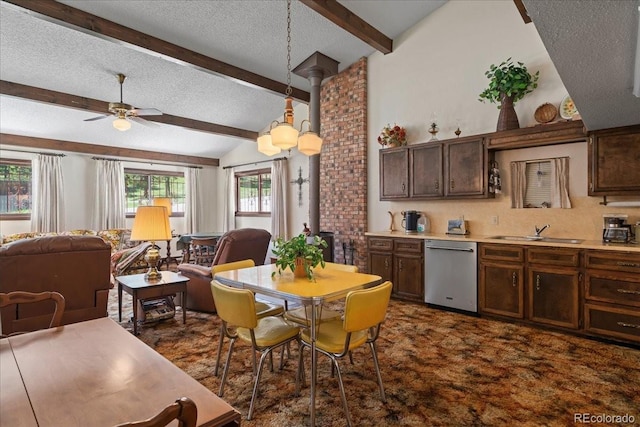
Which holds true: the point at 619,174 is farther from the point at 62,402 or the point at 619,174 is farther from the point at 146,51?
the point at 146,51

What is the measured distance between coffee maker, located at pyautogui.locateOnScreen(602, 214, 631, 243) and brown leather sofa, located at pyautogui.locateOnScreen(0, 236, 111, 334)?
16.5ft

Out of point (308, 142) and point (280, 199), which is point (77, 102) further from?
point (308, 142)

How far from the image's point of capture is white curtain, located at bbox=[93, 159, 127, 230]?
7.59 m

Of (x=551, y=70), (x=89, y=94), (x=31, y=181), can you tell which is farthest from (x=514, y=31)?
(x=31, y=181)

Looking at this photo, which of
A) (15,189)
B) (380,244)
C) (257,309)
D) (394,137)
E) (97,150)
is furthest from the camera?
(97,150)

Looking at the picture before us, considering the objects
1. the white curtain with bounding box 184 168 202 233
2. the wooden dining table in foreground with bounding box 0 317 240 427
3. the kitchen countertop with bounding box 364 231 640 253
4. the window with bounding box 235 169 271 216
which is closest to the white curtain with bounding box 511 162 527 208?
the kitchen countertop with bounding box 364 231 640 253

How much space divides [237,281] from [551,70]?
13.9 ft

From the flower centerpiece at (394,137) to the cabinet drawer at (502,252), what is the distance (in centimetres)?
200

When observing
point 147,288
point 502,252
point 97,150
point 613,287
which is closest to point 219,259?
point 147,288

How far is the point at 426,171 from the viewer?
4848 mm

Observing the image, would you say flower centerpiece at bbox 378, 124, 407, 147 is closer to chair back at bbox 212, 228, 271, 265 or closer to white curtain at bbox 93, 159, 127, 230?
chair back at bbox 212, 228, 271, 265

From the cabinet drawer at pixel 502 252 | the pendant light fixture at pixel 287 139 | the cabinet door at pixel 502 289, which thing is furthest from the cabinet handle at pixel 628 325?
the pendant light fixture at pixel 287 139

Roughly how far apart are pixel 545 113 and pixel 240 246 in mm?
3933

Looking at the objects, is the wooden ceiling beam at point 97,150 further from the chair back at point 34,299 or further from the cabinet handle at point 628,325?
the cabinet handle at point 628,325
